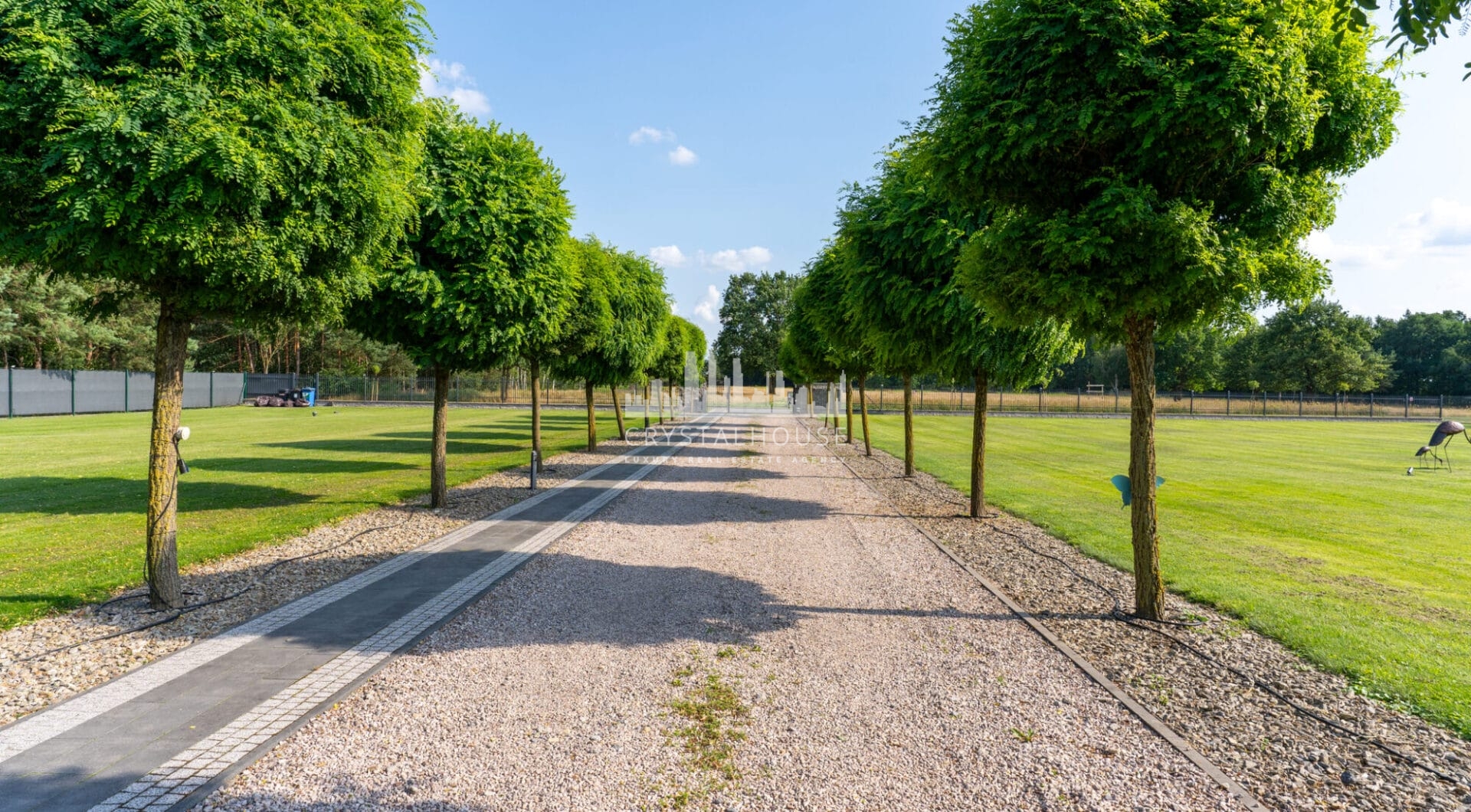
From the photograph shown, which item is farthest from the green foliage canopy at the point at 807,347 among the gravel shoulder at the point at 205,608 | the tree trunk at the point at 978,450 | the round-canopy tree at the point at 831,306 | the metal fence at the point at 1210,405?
the metal fence at the point at 1210,405

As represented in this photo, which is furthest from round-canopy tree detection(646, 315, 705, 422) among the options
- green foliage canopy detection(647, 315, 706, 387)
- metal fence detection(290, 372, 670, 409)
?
metal fence detection(290, 372, 670, 409)

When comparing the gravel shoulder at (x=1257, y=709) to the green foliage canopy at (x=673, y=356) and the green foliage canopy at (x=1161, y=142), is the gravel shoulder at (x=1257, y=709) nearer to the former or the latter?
the green foliage canopy at (x=1161, y=142)

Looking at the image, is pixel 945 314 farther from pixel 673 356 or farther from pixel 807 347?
pixel 673 356

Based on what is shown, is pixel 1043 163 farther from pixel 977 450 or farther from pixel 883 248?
pixel 977 450

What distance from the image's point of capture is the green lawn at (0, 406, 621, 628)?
757 cm

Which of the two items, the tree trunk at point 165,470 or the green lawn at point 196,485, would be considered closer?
the tree trunk at point 165,470

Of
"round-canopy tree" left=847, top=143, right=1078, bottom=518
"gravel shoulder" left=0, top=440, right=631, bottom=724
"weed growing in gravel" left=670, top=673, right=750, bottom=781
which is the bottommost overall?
"gravel shoulder" left=0, top=440, right=631, bottom=724

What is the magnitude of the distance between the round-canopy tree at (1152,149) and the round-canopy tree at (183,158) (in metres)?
5.43

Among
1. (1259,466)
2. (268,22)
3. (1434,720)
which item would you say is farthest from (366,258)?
(1259,466)

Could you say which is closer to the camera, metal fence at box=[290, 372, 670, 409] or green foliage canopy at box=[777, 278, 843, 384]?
green foliage canopy at box=[777, 278, 843, 384]

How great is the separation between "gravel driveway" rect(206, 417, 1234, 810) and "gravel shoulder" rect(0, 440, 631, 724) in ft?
6.64

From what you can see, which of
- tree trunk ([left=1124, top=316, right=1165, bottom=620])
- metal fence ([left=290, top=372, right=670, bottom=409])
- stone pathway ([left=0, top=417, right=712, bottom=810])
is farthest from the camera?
metal fence ([left=290, top=372, right=670, bottom=409])

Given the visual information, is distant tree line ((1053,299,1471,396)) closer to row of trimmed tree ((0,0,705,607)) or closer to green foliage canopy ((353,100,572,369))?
green foliage canopy ((353,100,572,369))

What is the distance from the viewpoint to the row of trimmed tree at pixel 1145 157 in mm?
5199
